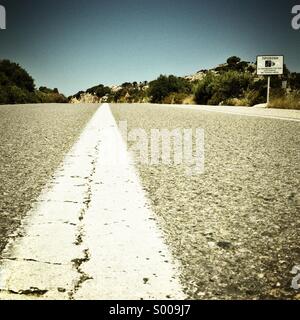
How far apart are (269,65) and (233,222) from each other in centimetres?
1610

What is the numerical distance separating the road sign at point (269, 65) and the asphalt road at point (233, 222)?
1436cm

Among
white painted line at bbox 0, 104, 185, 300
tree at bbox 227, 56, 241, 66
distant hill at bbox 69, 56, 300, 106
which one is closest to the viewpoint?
white painted line at bbox 0, 104, 185, 300

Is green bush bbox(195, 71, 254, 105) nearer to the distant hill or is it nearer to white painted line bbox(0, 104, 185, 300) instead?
the distant hill

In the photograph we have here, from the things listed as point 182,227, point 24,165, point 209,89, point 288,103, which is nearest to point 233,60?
point 209,89

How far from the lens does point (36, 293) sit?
96cm

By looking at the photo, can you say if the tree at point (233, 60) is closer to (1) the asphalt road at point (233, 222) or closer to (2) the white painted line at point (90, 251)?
(1) the asphalt road at point (233, 222)

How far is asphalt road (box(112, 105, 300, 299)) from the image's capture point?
1039 mm

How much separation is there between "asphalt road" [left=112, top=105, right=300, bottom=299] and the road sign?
14360 millimetres

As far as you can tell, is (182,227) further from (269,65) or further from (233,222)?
(269,65)

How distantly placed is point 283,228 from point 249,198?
0.40 m

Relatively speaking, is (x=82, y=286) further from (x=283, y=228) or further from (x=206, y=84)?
(x=206, y=84)

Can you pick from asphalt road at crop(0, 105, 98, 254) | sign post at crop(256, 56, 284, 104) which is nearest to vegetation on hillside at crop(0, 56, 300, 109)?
sign post at crop(256, 56, 284, 104)

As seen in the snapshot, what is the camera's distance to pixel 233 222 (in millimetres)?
1490

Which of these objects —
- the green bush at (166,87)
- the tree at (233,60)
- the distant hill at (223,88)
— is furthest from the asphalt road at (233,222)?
the tree at (233,60)
